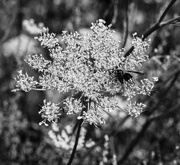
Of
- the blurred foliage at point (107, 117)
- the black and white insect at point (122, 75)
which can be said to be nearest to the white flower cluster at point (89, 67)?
the black and white insect at point (122, 75)

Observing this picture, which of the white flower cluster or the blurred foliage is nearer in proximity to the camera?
the white flower cluster

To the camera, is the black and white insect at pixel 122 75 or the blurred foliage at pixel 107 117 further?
the blurred foliage at pixel 107 117

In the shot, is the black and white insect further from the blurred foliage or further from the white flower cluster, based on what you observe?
the blurred foliage

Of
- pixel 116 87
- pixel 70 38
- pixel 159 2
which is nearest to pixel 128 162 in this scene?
pixel 116 87

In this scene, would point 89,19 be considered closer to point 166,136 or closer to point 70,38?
point 166,136

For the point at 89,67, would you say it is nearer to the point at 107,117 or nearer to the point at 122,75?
the point at 122,75

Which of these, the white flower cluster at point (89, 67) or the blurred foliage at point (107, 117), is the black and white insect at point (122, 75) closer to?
the white flower cluster at point (89, 67)

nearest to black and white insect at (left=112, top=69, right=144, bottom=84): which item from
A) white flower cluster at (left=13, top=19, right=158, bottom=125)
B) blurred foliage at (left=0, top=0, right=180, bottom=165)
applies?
white flower cluster at (left=13, top=19, right=158, bottom=125)
